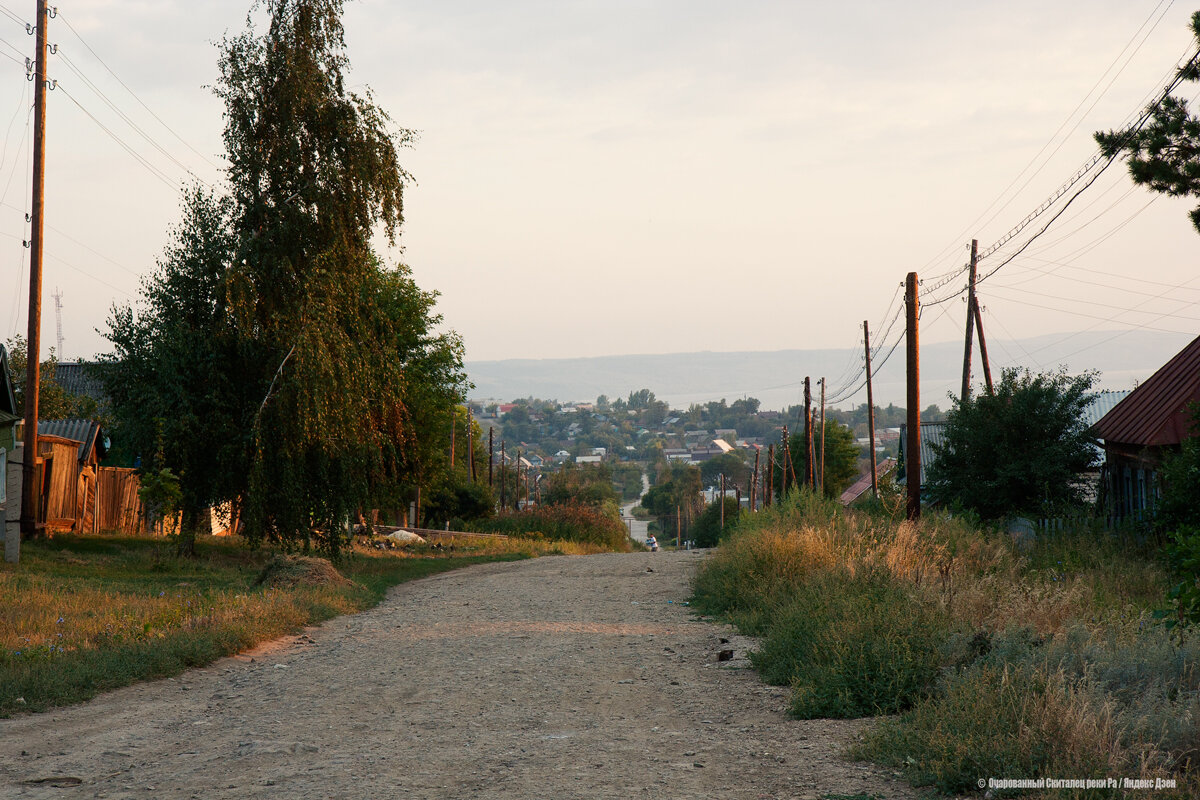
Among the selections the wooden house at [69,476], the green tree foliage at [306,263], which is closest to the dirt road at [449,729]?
the green tree foliage at [306,263]

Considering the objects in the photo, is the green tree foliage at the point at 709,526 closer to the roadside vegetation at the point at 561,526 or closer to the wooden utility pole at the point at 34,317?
the roadside vegetation at the point at 561,526

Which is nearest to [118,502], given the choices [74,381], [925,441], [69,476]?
[69,476]

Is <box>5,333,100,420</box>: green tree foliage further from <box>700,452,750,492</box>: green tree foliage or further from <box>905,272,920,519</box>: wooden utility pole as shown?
<box>700,452,750,492</box>: green tree foliage

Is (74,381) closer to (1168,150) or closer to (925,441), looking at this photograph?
(925,441)

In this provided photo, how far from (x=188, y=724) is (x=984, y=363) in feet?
95.0

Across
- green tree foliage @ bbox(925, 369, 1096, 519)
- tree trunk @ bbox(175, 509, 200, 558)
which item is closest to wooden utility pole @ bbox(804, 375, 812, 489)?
green tree foliage @ bbox(925, 369, 1096, 519)

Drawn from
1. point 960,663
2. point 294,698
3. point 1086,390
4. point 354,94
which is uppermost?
point 354,94

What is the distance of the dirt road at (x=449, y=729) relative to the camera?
598cm

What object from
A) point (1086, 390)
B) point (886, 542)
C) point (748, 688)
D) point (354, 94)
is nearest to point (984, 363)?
point (1086, 390)

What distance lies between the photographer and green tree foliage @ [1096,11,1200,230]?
15469mm

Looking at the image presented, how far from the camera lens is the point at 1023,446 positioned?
26.0 meters

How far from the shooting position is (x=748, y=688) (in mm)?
9141

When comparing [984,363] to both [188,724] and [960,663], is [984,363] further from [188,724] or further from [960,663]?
[188,724]

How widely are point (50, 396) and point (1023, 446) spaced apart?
33.9 meters
